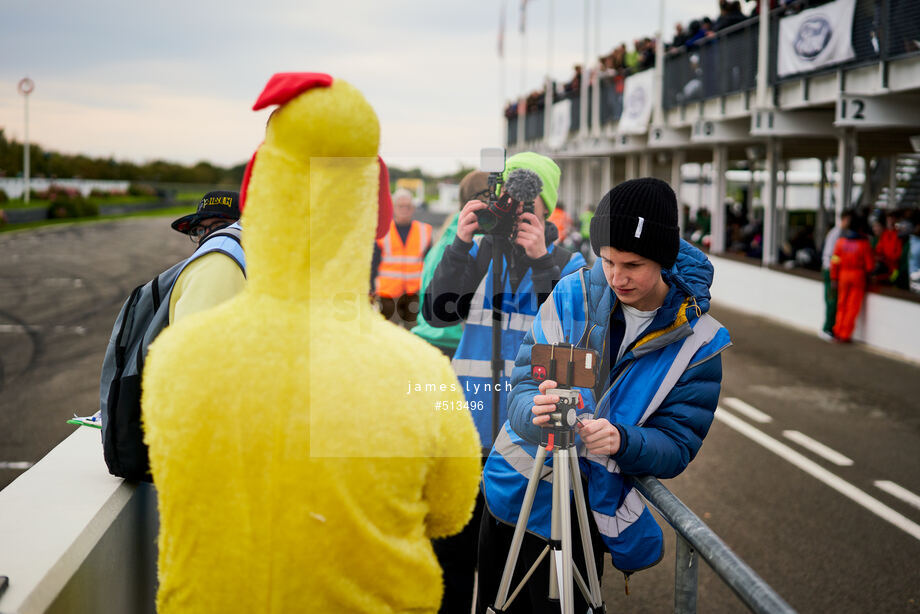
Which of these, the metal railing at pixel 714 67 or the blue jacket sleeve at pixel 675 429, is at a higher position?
the metal railing at pixel 714 67

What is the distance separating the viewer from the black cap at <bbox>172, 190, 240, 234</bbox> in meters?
3.36

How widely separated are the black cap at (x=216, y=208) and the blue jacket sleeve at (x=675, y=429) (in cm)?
195

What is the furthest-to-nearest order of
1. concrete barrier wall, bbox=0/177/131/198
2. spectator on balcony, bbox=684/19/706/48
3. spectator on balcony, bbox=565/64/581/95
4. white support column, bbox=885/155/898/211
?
concrete barrier wall, bbox=0/177/131/198, spectator on balcony, bbox=565/64/581/95, white support column, bbox=885/155/898/211, spectator on balcony, bbox=684/19/706/48

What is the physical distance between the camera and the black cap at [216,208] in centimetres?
336

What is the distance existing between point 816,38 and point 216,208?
1278 cm

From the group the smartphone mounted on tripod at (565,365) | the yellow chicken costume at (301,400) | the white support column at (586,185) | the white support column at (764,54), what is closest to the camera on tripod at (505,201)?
the white support column at (586,185)

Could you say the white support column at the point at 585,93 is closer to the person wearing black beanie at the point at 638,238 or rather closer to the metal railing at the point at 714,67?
the metal railing at the point at 714,67

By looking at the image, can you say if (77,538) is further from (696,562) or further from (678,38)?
(678,38)

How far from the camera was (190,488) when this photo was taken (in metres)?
1.50

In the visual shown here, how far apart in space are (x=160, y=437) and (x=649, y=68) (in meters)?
23.5

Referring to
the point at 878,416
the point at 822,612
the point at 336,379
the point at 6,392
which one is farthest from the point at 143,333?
the point at 878,416

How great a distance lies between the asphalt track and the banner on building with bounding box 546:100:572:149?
18.4 meters

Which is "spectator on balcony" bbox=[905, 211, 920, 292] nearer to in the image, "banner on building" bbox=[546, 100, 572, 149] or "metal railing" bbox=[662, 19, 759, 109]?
"metal railing" bbox=[662, 19, 759, 109]

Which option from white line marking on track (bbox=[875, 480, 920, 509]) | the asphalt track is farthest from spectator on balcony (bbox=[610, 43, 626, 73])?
white line marking on track (bbox=[875, 480, 920, 509])
